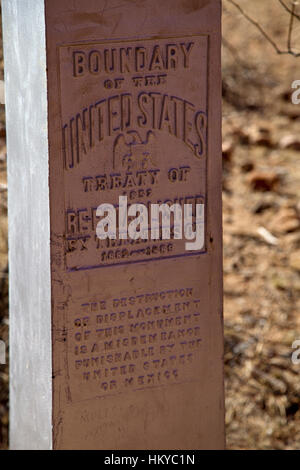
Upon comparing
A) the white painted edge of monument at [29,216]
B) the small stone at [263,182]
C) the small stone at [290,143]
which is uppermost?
the small stone at [290,143]

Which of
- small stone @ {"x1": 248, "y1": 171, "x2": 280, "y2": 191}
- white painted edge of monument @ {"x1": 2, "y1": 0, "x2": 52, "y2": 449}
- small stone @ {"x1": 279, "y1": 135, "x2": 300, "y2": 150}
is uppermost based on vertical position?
small stone @ {"x1": 279, "y1": 135, "x2": 300, "y2": 150}

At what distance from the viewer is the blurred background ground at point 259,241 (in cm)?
359

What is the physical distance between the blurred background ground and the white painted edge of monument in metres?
0.78

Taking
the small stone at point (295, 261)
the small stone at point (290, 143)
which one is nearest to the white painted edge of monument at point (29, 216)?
the small stone at point (295, 261)

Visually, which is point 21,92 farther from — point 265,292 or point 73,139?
point 265,292

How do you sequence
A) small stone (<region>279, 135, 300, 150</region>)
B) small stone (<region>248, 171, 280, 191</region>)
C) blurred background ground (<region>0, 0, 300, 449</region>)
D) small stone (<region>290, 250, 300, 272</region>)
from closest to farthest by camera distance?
blurred background ground (<region>0, 0, 300, 449</region>), small stone (<region>290, 250, 300, 272</region>), small stone (<region>248, 171, 280, 191</region>), small stone (<region>279, 135, 300, 150</region>)

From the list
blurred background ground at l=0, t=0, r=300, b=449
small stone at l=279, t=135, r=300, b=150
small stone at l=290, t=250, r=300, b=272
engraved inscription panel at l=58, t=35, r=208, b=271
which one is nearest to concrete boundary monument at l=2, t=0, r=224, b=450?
engraved inscription panel at l=58, t=35, r=208, b=271

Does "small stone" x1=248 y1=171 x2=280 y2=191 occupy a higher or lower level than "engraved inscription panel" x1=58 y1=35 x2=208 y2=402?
higher

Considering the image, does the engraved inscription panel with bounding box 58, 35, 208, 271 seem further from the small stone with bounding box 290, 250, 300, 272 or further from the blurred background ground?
the small stone with bounding box 290, 250, 300, 272

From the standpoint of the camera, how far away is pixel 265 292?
4.32 metres

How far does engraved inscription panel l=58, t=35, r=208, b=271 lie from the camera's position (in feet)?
7.89

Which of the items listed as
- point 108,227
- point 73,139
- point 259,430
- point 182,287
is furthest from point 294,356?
point 73,139

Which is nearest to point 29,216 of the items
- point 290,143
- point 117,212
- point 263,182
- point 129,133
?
point 117,212

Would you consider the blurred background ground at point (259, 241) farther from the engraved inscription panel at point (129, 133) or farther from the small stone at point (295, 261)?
the engraved inscription panel at point (129, 133)
